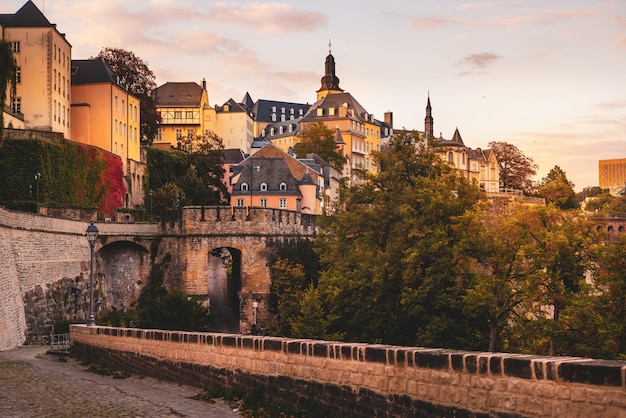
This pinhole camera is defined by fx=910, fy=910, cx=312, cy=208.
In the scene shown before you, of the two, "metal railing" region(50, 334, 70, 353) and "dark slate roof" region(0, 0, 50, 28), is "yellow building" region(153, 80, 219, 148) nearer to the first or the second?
"dark slate roof" region(0, 0, 50, 28)

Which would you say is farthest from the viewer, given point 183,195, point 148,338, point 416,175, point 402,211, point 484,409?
point 183,195

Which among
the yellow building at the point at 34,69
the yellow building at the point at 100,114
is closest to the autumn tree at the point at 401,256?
the yellow building at the point at 34,69

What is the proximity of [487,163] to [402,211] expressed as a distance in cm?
11235

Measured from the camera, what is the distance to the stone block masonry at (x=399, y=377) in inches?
345

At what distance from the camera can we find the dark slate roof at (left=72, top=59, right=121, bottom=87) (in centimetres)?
7275

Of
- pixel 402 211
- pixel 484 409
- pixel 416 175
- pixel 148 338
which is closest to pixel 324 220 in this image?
pixel 416 175

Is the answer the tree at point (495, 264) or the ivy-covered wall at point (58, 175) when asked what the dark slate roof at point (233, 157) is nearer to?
the ivy-covered wall at point (58, 175)

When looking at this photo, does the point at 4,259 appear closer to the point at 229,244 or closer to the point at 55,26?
the point at 229,244

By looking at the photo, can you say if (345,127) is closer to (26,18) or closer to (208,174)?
(208,174)

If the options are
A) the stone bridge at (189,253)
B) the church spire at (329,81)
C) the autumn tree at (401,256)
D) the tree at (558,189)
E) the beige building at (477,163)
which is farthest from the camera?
the church spire at (329,81)

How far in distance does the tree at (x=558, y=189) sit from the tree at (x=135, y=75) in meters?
37.8

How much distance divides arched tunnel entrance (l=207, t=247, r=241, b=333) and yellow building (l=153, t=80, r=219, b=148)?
58.2 meters

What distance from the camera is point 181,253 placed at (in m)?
56.3

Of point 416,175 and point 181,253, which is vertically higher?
point 416,175
